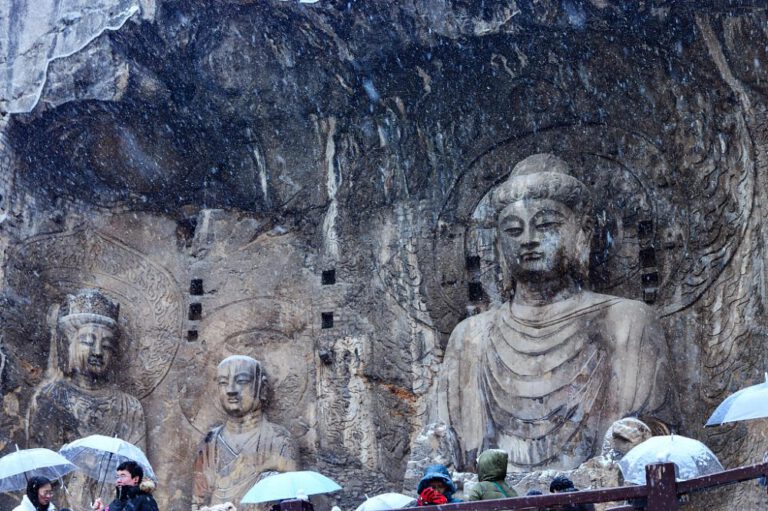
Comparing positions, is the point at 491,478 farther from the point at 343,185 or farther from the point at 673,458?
the point at 343,185

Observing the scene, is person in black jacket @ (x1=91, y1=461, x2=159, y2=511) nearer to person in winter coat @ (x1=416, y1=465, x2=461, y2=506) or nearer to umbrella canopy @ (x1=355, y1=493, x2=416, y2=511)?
umbrella canopy @ (x1=355, y1=493, x2=416, y2=511)

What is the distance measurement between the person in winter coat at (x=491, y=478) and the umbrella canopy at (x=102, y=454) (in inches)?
76.3

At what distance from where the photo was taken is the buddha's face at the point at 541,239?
9922mm

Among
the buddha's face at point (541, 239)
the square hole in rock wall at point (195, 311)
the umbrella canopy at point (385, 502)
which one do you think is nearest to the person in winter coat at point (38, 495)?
the umbrella canopy at point (385, 502)

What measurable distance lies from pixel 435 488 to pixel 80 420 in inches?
194

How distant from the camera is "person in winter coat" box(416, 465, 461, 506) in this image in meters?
6.29

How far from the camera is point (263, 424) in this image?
10570 millimetres

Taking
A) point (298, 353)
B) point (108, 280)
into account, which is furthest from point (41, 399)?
point (298, 353)

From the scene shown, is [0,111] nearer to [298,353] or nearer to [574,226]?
[298,353]

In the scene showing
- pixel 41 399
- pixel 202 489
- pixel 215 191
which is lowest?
pixel 202 489

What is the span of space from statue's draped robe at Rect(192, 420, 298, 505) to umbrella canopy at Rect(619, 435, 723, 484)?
12.9ft

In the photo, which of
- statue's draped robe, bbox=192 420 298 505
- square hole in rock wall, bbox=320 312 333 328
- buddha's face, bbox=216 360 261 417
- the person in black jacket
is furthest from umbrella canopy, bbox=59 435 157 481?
square hole in rock wall, bbox=320 312 333 328

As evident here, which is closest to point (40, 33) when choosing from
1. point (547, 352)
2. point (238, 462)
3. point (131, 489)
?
point (238, 462)

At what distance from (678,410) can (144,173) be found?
4657 millimetres
